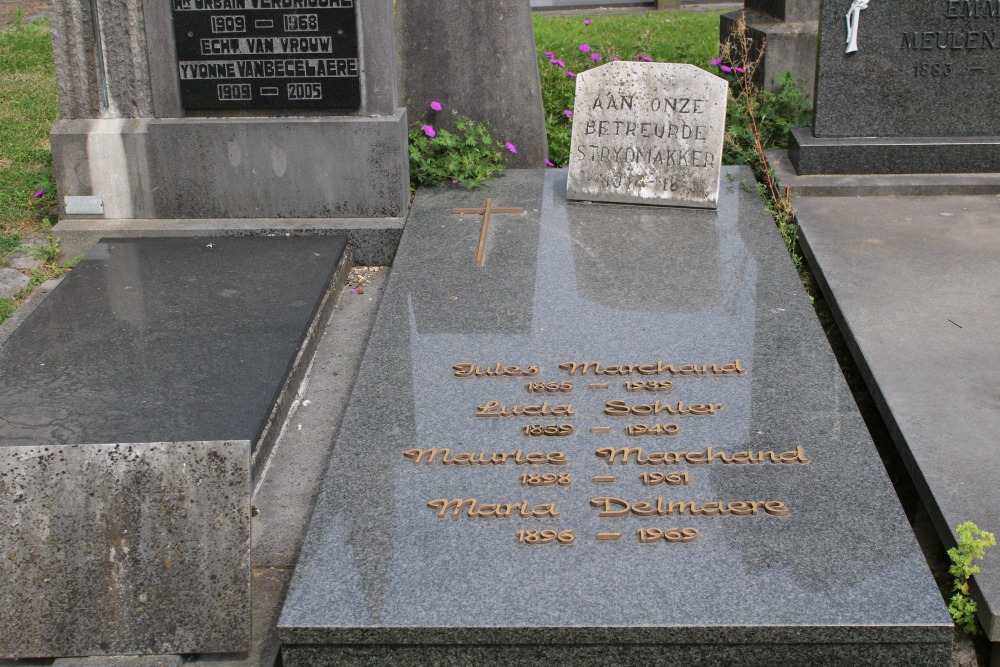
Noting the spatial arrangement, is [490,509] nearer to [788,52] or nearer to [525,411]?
[525,411]

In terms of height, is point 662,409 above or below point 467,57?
below

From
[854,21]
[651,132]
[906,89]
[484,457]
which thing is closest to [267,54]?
[651,132]

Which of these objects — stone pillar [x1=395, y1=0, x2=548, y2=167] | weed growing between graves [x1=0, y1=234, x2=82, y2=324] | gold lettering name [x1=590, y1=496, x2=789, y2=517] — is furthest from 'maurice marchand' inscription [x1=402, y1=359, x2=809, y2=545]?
stone pillar [x1=395, y1=0, x2=548, y2=167]

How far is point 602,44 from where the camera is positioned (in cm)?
844

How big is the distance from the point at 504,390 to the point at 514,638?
43.6 inches

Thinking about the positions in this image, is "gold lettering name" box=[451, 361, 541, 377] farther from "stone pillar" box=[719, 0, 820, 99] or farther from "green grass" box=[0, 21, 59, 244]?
"stone pillar" box=[719, 0, 820, 99]

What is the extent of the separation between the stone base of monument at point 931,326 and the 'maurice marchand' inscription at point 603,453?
17.2 inches

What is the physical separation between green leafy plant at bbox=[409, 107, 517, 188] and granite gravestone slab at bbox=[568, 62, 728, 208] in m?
0.61

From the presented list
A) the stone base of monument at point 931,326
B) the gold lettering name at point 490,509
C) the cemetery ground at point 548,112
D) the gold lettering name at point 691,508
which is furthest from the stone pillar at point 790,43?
the gold lettering name at point 490,509

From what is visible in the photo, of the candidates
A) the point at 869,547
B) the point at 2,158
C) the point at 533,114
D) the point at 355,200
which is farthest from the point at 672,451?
the point at 2,158

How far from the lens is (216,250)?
4625 mm

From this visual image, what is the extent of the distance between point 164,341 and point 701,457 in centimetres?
196

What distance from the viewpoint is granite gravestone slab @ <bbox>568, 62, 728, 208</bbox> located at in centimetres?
480

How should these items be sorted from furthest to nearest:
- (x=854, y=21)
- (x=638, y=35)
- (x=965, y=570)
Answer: (x=638, y=35) → (x=854, y=21) → (x=965, y=570)
